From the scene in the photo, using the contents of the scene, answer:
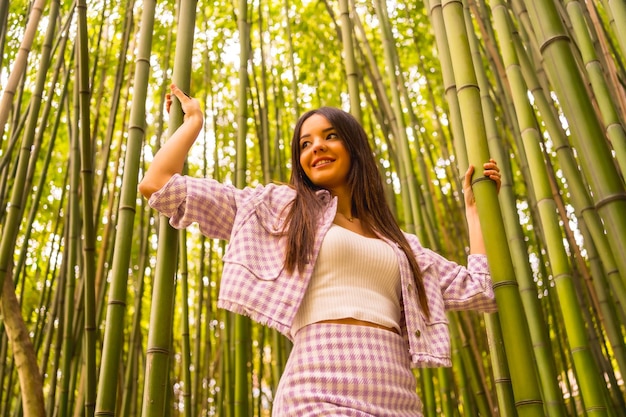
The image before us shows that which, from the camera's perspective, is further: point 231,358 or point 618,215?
point 231,358

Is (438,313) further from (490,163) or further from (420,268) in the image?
(490,163)

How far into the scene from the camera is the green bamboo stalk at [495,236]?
96 centimetres

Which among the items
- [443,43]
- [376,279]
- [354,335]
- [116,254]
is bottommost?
[354,335]

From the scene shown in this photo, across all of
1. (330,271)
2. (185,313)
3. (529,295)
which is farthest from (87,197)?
(529,295)

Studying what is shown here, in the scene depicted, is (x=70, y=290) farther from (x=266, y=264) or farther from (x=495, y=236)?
(x=495, y=236)

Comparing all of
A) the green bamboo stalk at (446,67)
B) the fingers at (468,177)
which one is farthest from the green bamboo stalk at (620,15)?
the fingers at (468,177)

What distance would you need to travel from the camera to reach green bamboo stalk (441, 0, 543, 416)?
958mm

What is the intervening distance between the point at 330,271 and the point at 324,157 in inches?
10.7

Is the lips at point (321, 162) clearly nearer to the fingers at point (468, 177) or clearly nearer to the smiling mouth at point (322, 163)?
the smiling mouth at point (322, 163)

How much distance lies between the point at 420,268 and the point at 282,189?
0.32m

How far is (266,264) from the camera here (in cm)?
112

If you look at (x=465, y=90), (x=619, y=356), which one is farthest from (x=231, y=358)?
(x=465, y=90)

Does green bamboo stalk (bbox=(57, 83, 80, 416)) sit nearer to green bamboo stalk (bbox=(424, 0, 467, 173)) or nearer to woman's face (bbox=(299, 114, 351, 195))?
woman's face (bbox=(299, 114, 351, 195))

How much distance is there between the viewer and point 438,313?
124cm
